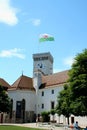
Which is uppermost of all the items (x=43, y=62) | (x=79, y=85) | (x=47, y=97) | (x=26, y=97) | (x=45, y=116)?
(x=43, y=62)

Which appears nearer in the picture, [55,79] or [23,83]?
[55,79]

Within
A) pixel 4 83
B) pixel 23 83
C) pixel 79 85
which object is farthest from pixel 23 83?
pixel 79 85

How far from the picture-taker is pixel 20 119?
269 feet

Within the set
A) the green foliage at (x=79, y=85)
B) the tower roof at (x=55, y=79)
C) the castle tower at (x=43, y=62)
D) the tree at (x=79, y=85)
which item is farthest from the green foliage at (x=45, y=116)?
the castle tower at (x=43, y=62)

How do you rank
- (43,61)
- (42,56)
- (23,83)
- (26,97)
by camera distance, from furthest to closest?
(42,56)
(43,61)
(23,83)
(26,97)

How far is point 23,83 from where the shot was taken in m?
85.8

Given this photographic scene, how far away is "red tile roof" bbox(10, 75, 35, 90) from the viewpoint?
84175mm

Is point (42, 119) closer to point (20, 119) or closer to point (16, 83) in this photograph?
point (20, 119)

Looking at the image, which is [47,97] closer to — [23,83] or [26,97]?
[26,97]

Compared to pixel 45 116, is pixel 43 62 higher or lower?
higher

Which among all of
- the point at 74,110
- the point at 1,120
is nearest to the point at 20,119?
the point at 1,120

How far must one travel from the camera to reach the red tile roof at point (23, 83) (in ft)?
276

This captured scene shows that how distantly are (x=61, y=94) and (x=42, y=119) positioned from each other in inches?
739

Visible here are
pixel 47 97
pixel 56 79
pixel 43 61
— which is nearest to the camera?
pixel 47 97
